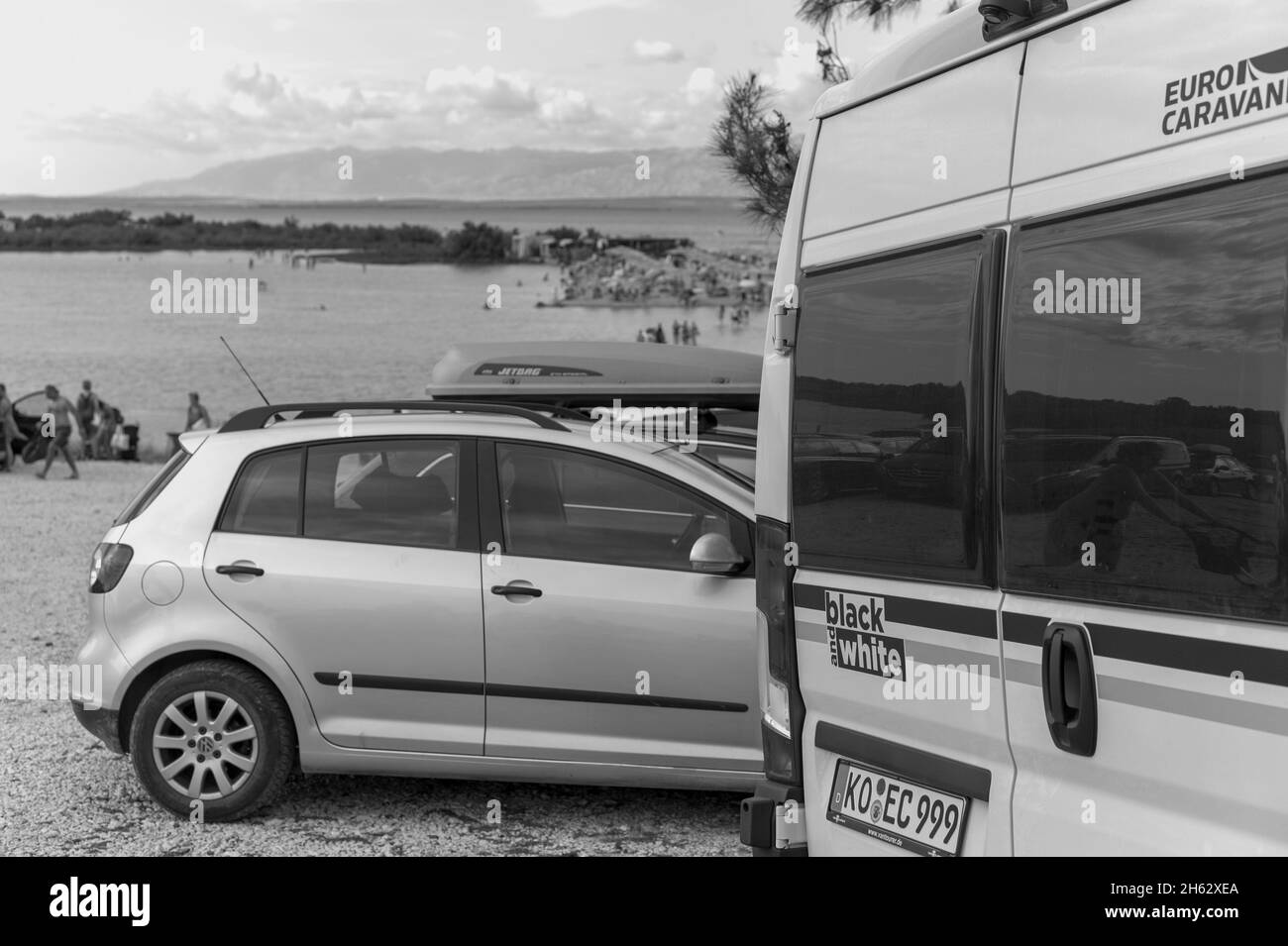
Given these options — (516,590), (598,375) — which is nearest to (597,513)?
(516,590)

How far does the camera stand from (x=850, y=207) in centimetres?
339

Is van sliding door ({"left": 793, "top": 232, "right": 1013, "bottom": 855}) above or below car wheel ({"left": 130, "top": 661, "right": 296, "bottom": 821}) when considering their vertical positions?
above

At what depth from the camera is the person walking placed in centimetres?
2886

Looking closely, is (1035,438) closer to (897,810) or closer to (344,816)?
(897,810)

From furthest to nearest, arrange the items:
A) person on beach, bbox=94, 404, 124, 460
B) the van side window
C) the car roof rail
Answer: person on beach, bbox=94, 404, 124, 460 < the car roof rail < the van side window

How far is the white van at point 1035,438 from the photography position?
92.7 inches

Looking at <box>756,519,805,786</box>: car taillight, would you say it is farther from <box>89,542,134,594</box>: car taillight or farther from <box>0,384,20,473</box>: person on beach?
<box>0,384,20,473</box>: person on beach

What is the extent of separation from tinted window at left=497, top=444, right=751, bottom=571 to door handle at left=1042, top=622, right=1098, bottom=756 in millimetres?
2669

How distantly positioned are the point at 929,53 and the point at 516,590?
2.83 metres

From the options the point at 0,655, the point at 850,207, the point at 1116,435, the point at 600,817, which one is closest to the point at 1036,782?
the point at 1116,435

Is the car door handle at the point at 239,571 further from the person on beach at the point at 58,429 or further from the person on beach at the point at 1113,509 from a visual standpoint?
the person on beach at the point at 58,429

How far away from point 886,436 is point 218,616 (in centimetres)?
325
